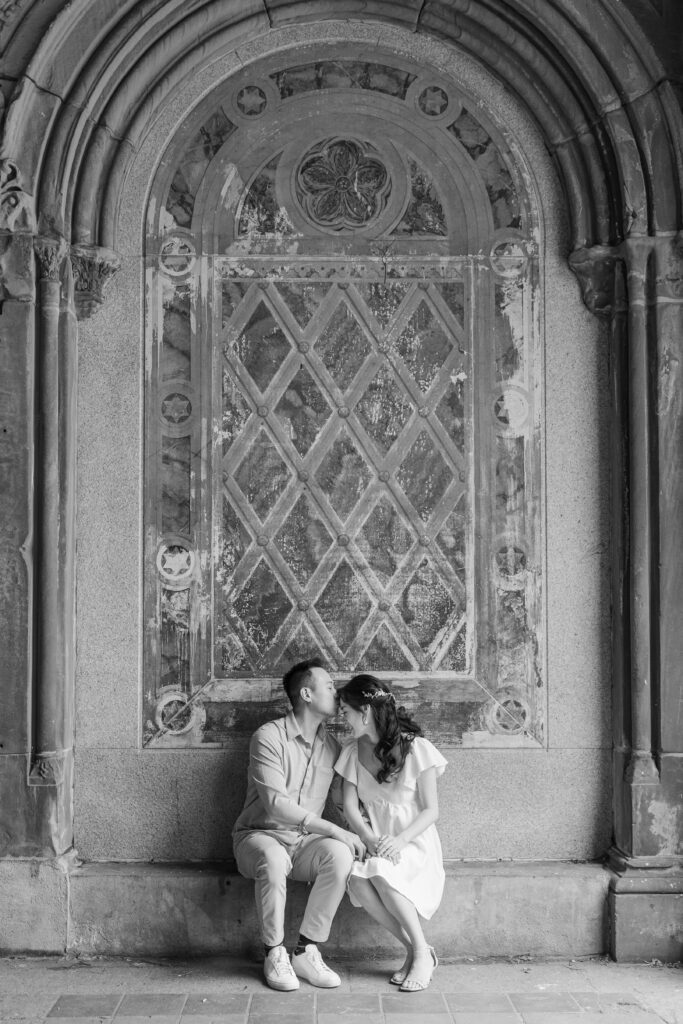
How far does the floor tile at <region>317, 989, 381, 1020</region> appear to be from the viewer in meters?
3.57

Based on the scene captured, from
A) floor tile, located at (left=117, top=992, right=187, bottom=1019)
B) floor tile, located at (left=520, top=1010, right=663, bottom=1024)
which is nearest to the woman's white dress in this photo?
floor tile, located at (left=520, top=1010, right=663, bottom=1024)

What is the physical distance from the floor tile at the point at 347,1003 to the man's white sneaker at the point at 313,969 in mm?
38

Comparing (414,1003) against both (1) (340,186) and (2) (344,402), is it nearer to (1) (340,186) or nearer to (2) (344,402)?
(2) (344,402)

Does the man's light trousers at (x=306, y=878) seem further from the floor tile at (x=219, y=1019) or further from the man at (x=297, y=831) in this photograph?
the floor tile at (x=219, y=1019)

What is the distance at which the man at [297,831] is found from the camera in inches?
151

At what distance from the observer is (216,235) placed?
4.47 meters

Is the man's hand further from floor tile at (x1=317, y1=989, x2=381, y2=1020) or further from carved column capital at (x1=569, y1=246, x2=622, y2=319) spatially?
carved column capital at (x1=569, y1=246, x2=622, y2=319)

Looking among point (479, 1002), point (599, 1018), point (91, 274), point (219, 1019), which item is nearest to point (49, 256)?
point (91, 274)

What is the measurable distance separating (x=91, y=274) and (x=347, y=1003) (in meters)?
3.05

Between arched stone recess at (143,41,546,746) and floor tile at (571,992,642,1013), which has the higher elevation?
arched stone recess at (143,41,546,746)

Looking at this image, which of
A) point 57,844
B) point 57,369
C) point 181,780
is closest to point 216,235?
point 57,369

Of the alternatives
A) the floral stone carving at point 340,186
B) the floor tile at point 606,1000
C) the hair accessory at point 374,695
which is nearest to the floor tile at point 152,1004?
the hair accessory at point 374,695

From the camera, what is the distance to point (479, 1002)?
3.66 meters

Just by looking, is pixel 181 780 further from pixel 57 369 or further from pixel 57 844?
pixel 57 369
